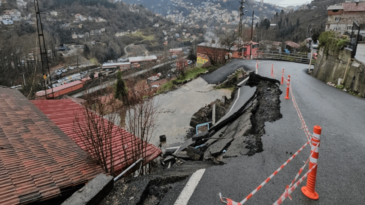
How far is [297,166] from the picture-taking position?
4.70m

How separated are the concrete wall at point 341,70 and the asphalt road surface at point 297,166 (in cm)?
278

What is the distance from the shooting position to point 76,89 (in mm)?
47562

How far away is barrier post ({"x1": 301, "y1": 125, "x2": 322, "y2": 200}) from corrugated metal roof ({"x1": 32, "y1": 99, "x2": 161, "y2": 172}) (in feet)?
12.7

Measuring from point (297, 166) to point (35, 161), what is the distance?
17.6 feet

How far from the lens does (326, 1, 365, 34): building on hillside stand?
40.3 meters

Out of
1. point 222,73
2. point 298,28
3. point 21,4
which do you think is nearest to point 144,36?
point 21,4

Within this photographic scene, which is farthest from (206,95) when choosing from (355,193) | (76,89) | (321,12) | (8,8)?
(8,8)

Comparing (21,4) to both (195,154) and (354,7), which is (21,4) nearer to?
(354,7)

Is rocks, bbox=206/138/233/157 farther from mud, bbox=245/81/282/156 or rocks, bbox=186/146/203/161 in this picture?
mud, bbox=245/81/282/156

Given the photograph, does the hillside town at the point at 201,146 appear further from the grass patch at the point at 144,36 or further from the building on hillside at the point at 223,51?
the grass patch at the point at 144,36

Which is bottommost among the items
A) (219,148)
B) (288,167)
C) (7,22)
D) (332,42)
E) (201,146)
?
(201,146)

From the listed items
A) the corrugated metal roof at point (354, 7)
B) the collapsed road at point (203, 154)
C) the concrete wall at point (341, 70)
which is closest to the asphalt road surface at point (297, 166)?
the collapsed road at point (203, 154)

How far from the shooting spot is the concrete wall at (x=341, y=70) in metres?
10.2

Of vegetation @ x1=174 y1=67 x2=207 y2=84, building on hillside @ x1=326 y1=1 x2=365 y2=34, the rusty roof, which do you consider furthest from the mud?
building on hillside @ x1=326 y1=1 x2=365 y2=34
